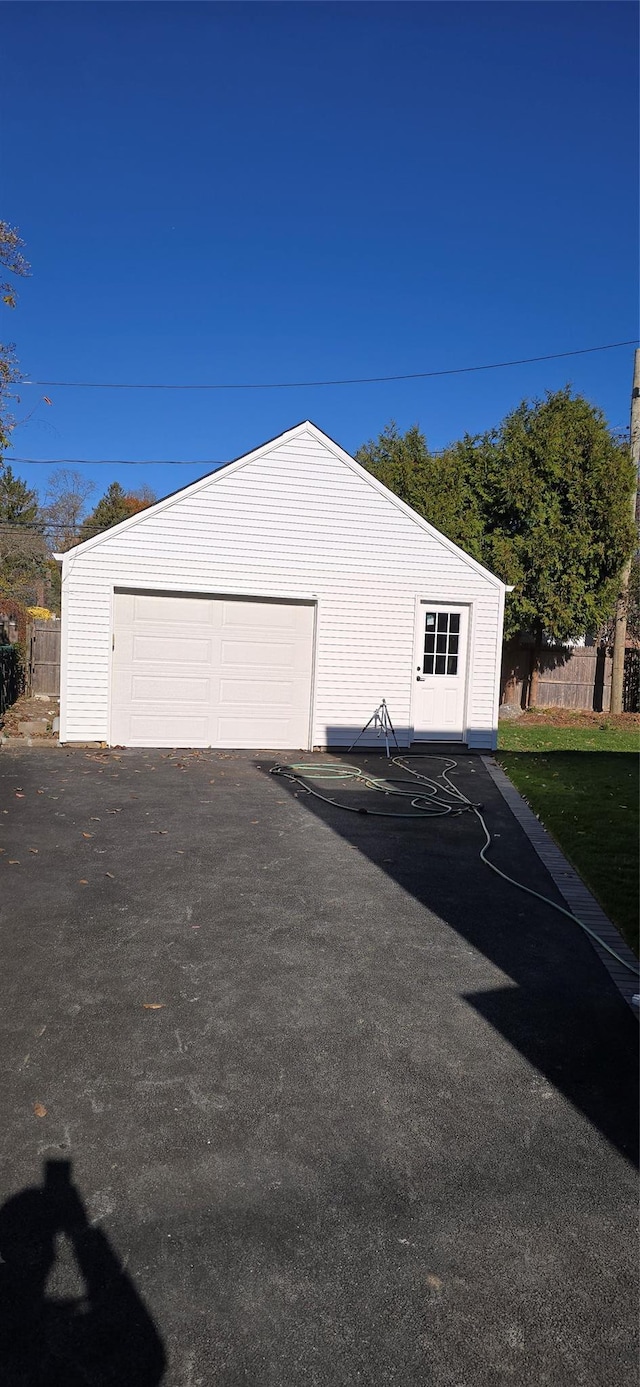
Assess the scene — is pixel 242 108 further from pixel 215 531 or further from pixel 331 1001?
pixel 331 1001

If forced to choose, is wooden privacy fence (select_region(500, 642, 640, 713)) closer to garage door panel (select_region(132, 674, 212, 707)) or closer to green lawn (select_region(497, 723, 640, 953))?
green lawn (select_region(497, 723, 640, 953))

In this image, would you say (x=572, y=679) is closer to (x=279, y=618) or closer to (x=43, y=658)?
(x=279, y=618)

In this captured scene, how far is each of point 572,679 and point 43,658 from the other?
1396cm

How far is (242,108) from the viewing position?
33.7ft

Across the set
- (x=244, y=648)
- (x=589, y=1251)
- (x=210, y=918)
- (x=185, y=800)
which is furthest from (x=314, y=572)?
(x=589, y=1251)

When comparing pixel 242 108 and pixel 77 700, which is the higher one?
pixel 242 108

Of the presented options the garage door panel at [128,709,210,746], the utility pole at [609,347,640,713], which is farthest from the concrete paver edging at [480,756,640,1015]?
the utility pole at [609,347,640,713]

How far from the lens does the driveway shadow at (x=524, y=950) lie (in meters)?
3.13

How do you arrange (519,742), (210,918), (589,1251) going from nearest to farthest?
(589,1251), (210,918), (519,742)

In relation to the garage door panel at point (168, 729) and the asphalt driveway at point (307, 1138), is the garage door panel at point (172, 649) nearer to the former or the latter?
the garage door panel at point (168, 729)

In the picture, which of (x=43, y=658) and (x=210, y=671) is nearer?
(x=210, y=671)

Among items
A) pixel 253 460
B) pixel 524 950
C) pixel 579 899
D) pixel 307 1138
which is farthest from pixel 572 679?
pixel 307 1138

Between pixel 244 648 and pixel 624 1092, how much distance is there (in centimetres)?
948

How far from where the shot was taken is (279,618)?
12.1 meters
